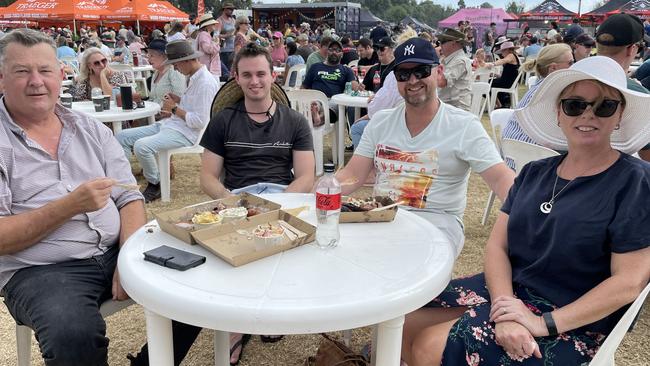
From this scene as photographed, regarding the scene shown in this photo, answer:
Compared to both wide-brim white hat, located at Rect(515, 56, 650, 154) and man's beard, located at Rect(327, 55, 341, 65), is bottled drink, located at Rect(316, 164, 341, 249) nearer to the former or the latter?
wide-brim white hat, located at Rect(515, 56, 650, 154)

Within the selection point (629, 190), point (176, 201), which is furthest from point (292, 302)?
point (176, 201)

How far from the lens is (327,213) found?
1663mm

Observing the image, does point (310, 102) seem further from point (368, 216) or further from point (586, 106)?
point (586, 106)

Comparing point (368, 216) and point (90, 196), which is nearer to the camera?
point (90, 196)

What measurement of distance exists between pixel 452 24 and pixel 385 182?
30.8 metres

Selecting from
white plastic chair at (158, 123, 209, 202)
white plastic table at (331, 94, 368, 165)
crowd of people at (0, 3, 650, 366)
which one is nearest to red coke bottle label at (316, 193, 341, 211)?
crowd of people at (0, 3, 650, 366)

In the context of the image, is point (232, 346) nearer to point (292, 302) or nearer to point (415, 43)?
point (292, 302)

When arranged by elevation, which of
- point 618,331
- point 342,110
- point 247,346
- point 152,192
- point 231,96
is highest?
point 231,96

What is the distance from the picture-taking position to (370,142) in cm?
248

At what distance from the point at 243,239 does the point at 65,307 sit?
65cm

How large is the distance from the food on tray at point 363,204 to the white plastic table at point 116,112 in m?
3.09

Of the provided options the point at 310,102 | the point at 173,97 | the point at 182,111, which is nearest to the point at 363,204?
the point at 182,111

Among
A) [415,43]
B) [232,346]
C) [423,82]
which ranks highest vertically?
[415,43]

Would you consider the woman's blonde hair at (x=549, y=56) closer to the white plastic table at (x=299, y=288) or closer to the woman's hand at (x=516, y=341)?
the white plastic table at (x=299, y=288)
